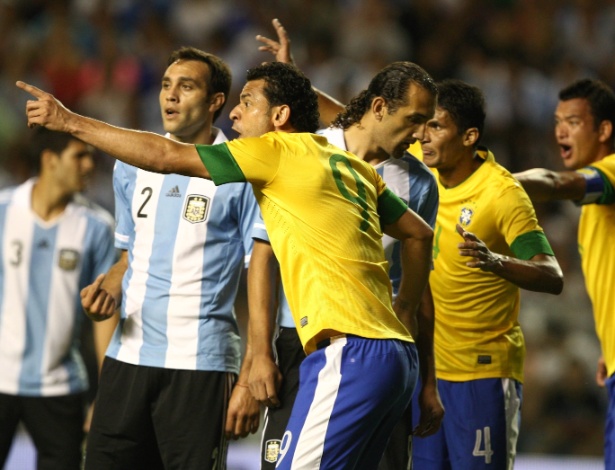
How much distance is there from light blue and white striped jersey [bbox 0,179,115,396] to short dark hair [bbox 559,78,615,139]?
2713mm

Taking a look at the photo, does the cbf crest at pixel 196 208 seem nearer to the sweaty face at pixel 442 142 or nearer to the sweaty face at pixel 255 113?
the sweaty face at pixel 255 113

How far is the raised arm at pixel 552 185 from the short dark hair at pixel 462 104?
0.32 m

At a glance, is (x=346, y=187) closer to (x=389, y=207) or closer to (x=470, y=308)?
(x=389, y=207)

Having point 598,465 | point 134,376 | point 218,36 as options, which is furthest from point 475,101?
point 218,36

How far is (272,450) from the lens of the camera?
431 centimetres

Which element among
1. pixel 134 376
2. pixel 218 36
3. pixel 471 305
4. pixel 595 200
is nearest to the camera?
pixel 134 376

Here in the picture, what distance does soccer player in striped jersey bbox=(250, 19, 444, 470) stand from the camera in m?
4.18

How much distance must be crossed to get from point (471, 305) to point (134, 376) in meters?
1.63

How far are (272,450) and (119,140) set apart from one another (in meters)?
1.45

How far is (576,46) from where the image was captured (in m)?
11.4

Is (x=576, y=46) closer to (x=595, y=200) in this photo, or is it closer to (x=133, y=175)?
(x=595, y=200)

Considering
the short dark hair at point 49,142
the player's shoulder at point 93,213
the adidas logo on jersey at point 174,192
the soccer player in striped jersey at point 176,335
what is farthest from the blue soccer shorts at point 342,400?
the short dark hair at point 49,142

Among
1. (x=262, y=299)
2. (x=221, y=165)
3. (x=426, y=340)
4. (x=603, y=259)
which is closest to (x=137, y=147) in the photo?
(x=221, y=165)

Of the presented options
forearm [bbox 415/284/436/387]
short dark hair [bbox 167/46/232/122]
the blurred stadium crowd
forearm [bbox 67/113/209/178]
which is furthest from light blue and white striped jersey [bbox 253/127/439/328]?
the blurred stadium crowd
